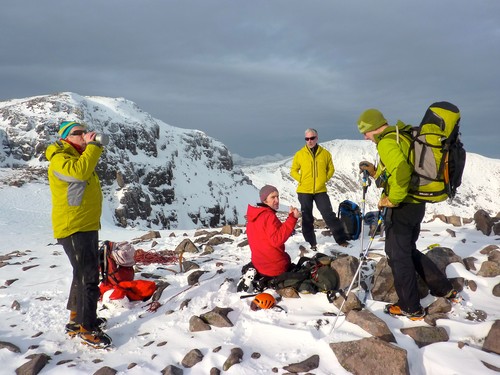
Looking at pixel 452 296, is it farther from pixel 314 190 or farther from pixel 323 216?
pixel 314 190

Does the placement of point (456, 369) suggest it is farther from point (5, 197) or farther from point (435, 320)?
point (5, 197)

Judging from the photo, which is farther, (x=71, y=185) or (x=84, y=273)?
(x=84, y=273)

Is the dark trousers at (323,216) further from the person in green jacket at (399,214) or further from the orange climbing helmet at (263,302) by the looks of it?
the orange climbing helmet at (263,302)

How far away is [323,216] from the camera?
348 inches

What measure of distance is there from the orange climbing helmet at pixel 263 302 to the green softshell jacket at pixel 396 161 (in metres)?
2.46

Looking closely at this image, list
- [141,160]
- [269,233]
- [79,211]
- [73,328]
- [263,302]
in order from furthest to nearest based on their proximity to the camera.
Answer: [141,160] < [269,233] < [263,302] < [73,328] < [79,211]

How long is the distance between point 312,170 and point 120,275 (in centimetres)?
513

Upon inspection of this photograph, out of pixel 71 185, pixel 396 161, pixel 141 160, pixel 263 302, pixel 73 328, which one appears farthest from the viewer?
pixel 141 160

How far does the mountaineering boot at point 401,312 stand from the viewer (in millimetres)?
5207

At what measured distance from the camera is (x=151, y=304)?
6391 mm

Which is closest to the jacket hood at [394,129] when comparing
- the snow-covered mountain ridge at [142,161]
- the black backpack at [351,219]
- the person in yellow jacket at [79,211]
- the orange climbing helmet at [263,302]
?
the orange climbing helmet at [263,302]

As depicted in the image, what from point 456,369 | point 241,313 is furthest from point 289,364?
point 456,369

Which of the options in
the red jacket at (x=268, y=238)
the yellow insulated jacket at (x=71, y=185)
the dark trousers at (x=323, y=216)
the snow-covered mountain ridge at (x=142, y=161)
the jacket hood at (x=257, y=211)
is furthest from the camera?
the snow-covered mountain ridge at (x=142, y=161)

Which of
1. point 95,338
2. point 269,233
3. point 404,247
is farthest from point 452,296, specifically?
point 95,338
